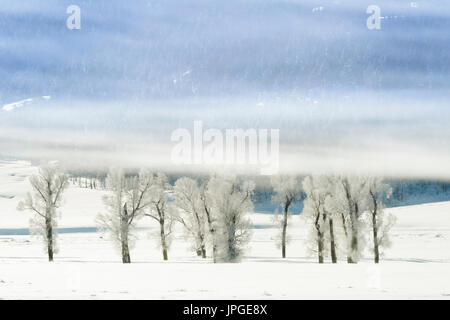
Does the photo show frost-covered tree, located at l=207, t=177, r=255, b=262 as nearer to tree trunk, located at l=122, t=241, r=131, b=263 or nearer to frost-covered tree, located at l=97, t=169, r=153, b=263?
frost-covered tree, located at l=97, t=169, r=153, b=263

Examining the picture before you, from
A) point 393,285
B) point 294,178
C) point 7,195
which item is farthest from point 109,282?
point 7,195

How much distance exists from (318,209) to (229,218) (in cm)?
988

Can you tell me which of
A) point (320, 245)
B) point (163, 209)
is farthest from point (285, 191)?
point (163, 209)

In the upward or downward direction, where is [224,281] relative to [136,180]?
downward

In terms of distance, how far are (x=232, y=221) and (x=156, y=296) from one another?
76.4 ft

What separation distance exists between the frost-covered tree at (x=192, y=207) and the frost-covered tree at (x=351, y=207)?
44.3ft

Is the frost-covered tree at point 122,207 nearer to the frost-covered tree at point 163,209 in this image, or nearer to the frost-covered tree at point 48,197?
the frost-covered tree at point 163,209

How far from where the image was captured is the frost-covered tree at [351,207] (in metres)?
40.9

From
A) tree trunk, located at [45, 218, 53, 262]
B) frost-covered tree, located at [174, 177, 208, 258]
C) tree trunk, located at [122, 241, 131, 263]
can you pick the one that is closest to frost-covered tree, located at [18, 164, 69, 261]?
tree trunk, located at [45, 218, 53, 262]

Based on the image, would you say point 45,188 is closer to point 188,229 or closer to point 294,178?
point 188,229

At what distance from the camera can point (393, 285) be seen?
1925cm

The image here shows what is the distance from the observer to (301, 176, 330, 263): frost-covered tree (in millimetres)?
43906
